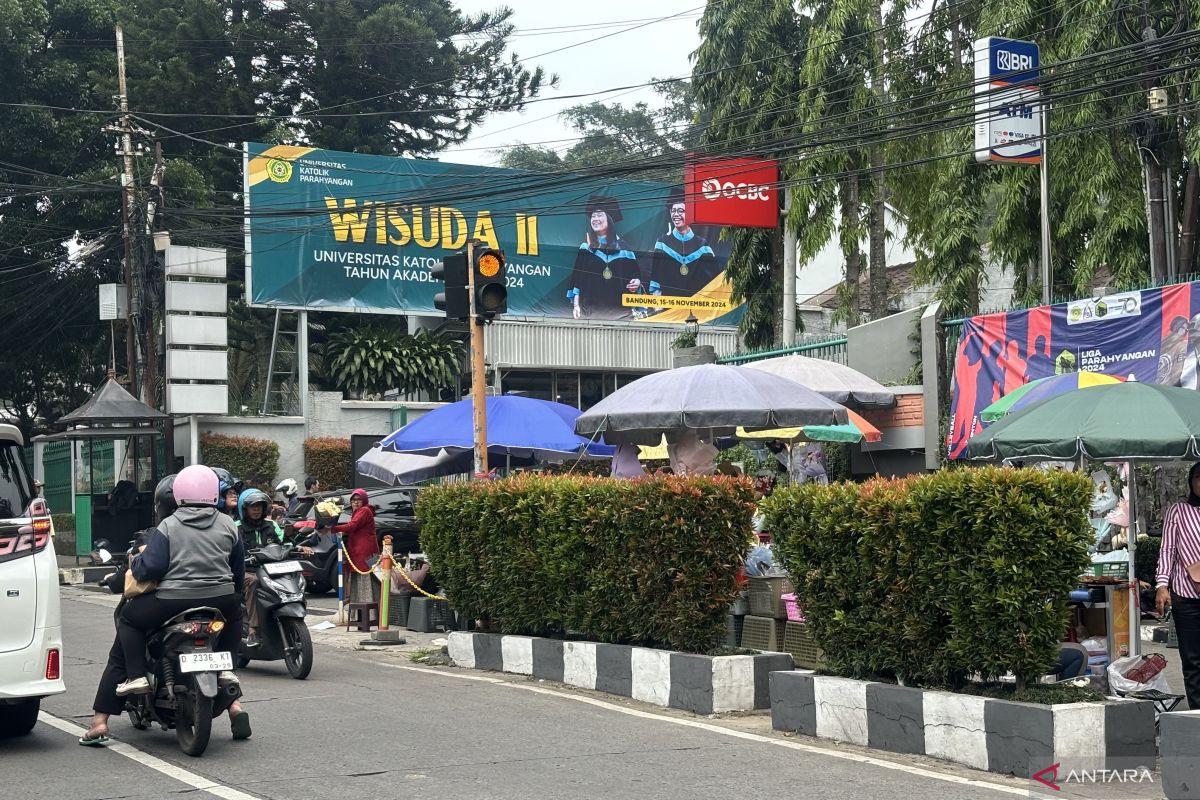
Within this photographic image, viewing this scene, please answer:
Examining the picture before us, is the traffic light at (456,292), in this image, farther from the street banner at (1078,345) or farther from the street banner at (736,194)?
the street banner at (736,194)

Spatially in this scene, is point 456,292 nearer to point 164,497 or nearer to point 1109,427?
point 164,497

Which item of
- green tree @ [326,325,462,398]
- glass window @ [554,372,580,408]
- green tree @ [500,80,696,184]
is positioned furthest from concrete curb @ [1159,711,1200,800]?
green tree @ [500,80,696,184]

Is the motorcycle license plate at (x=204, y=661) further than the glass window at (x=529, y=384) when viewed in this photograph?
No

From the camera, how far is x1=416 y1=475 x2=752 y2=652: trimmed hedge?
944 centimetres

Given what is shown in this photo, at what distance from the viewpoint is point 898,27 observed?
23.0m

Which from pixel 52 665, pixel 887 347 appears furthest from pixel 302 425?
pixel 52 665

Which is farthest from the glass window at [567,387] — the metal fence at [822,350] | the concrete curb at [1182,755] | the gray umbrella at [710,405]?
the concrete curb at [1182,755]

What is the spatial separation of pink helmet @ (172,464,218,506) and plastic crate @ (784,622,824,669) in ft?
15.1

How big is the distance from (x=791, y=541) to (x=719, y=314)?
29665 millimetres

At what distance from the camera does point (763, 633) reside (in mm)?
11000

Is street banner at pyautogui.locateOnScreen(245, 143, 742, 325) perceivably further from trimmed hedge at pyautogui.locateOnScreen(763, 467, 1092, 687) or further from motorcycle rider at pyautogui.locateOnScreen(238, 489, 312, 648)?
trimmed hedge at pyautogui.locateOnScreen(763, 467, 1092, 687)

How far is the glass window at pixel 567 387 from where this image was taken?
3488cm

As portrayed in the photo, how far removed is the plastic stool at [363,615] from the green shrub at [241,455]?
14.6 meters

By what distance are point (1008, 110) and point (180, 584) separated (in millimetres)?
13847
